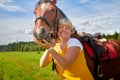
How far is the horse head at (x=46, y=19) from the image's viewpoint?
4.99 m

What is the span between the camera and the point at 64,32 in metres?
4.91

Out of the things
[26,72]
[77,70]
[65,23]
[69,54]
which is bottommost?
[26,72]

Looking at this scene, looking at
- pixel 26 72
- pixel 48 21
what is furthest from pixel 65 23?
pixel 26 72

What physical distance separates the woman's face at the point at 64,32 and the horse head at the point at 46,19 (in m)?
0.22

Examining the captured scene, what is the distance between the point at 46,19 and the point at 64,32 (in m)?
0.48

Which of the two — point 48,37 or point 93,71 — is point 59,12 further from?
point 93,71

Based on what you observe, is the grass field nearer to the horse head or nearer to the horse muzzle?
the horse head

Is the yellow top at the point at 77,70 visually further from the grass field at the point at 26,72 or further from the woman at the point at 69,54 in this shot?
the grass field at the point at 26,72

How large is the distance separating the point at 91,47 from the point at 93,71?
0.48 meters

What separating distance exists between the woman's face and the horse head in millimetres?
216

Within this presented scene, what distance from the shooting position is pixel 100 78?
243 inches

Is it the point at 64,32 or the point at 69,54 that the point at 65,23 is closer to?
the point at 64,32

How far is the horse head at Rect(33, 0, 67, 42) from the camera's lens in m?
4.99

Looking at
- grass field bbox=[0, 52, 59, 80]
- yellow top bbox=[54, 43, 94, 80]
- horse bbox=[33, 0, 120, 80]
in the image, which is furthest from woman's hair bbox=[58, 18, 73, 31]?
grass field bbox=[0, 52, 59, 80]
